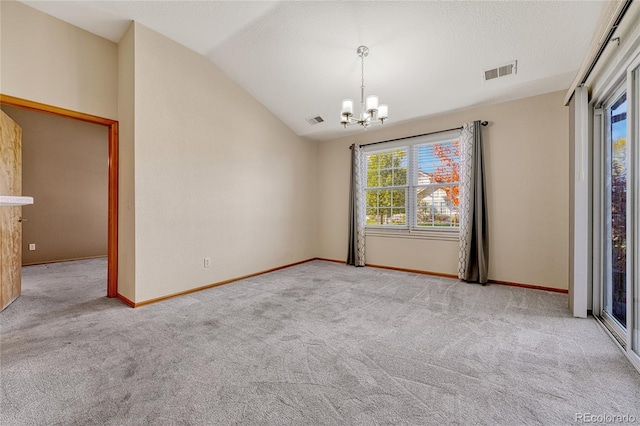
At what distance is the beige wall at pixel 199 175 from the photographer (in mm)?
3102

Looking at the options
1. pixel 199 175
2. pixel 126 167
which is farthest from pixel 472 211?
pixel 126 167

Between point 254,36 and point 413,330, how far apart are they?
362 centimetres

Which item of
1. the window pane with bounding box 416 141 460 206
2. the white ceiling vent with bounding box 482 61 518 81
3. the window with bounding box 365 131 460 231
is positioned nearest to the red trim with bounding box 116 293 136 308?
the window with bounding box 365 131 460 231

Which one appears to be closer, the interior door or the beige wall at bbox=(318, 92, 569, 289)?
the interior door

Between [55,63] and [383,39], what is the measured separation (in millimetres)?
3538

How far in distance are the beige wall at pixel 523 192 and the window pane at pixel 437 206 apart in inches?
13.8

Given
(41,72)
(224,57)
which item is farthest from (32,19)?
(224,57)

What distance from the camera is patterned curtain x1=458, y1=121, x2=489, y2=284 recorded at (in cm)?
392

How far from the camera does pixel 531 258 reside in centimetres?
373

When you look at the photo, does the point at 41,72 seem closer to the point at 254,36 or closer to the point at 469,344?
the point at 254,36

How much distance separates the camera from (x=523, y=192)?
3783 millimetres

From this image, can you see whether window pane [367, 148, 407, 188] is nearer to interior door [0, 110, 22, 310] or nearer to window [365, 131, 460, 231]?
window [365, 131, 460, 231]

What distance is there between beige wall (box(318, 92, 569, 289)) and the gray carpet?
2.18 ft

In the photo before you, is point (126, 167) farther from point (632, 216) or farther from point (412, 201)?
point (632, 216)
